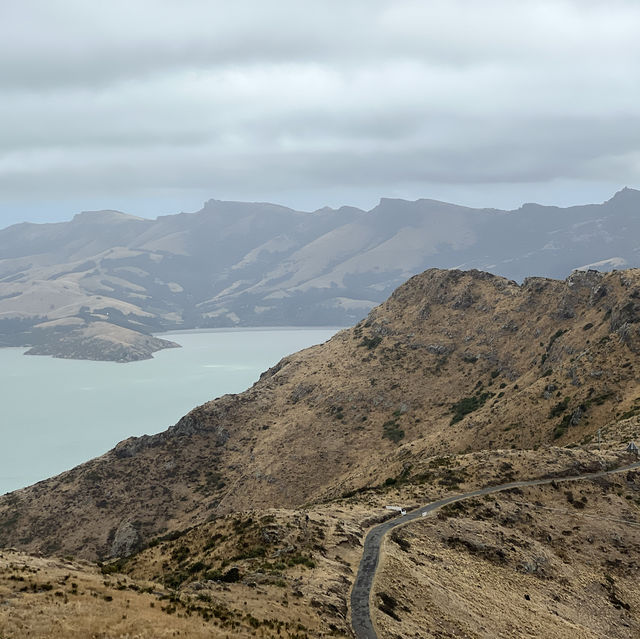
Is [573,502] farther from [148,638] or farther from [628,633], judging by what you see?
[148,638]

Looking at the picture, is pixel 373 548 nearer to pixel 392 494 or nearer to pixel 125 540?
pixel 392 494

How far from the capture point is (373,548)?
2000 inches

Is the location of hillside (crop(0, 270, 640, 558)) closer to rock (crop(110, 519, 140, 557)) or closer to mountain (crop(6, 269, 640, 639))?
rock (crop(110, 519, 140, 557))

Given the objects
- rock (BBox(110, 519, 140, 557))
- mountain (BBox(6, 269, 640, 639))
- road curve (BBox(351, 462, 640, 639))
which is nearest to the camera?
road curve (BBox(351, 462, 640, 639))

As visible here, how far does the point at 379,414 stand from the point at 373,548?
8799cm

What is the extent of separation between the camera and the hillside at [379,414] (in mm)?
108375

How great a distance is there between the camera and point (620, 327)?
115188 mm

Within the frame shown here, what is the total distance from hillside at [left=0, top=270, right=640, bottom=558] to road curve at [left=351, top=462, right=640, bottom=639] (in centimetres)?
2733

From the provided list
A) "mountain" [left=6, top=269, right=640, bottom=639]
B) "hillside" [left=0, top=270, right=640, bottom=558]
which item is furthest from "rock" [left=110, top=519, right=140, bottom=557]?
"mountain" [left=6, top=269, right=640, bottom=639]

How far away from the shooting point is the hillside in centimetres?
10838

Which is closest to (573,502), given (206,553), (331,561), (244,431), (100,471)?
(331,561)

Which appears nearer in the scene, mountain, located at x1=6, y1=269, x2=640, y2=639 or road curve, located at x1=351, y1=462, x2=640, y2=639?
road curve, located at x1=351, y1=462, x2=640, y2=639

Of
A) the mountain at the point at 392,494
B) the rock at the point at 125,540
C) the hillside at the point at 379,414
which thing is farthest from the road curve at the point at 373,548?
the rock at the point at 125,540

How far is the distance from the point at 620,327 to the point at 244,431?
88355mm
